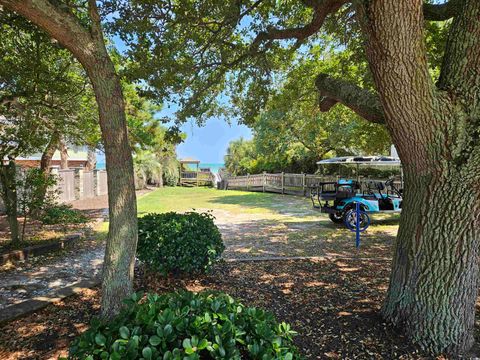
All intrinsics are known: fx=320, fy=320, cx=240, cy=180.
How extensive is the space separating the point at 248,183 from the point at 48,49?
19.0 m

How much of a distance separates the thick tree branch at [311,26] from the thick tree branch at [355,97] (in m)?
1.30

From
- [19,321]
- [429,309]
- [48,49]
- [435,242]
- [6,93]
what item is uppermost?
[48,49]

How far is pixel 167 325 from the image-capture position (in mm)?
1424

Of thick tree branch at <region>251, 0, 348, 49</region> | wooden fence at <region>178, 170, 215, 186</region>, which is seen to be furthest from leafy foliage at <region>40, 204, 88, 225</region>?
wooden fence at <region>178, 170, 215, 186</region>

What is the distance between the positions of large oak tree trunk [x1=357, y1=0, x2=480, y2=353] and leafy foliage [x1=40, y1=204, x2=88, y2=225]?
834cm

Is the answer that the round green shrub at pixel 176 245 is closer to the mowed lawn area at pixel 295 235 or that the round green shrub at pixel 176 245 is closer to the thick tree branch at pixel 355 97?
the mowed lawn area at pixel 295 235

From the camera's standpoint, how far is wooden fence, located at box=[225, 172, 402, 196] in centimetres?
1778

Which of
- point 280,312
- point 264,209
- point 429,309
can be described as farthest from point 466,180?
point 264,209

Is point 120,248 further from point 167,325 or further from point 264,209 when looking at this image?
point 264,209

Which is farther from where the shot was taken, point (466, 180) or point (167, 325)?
point (466, 180)

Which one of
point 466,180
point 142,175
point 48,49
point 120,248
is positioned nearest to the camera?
point 466,180

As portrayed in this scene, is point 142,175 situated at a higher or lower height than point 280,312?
higher

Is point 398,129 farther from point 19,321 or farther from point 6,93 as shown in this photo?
point 6,93

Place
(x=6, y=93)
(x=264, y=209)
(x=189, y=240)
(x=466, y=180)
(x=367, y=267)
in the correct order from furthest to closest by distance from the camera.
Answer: (x=264, y=209) < (x=6, y=93) < (x=367, y=267) < (x=189, y=240) < (x=466, y=180)
